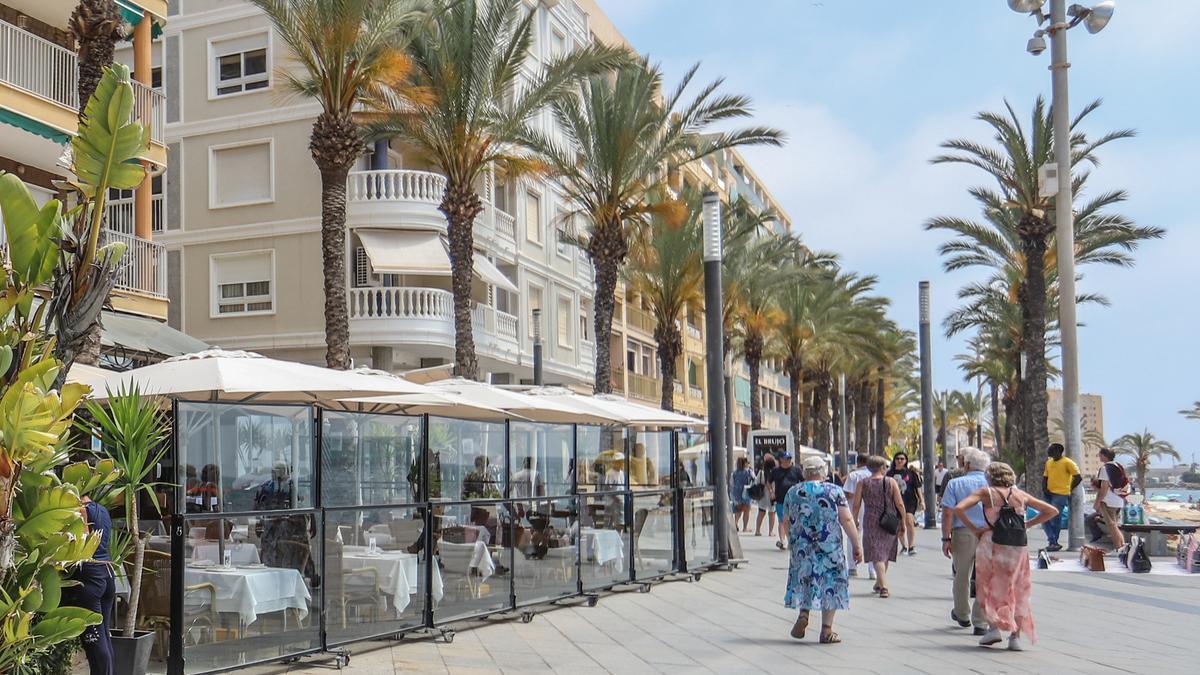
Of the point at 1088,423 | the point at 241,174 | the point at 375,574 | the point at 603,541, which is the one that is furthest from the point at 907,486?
the point at 1088,423

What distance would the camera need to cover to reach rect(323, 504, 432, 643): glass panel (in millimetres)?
10898

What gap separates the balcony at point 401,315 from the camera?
1278 inches

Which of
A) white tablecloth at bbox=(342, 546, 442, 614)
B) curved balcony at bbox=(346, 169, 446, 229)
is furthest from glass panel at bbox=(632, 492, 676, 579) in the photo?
curved balcony at bbox=(346, 169, 446, 229)

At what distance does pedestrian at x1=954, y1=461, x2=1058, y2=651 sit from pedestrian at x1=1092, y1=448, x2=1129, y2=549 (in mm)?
9338

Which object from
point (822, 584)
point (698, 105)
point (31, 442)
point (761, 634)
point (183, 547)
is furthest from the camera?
point (698, 105)

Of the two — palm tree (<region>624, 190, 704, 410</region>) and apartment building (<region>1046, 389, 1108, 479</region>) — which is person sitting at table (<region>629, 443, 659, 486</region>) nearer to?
palm tree (<region>624, 190, 704, 410</region>)

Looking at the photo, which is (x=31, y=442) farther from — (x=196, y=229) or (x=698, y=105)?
(x=196, y=229)

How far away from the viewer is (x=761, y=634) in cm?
1252

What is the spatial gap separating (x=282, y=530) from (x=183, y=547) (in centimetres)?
107

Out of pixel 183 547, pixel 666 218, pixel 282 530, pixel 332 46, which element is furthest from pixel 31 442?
pixel 666 218

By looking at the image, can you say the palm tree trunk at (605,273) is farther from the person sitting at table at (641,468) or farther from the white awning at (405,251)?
the person sitting at table at (641,468)

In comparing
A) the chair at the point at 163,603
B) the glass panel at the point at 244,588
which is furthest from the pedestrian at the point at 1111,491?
the chair at the point at 163,603

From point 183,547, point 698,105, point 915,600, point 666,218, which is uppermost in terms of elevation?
point 698,105

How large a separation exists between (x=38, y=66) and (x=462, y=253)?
9349 millimetres
